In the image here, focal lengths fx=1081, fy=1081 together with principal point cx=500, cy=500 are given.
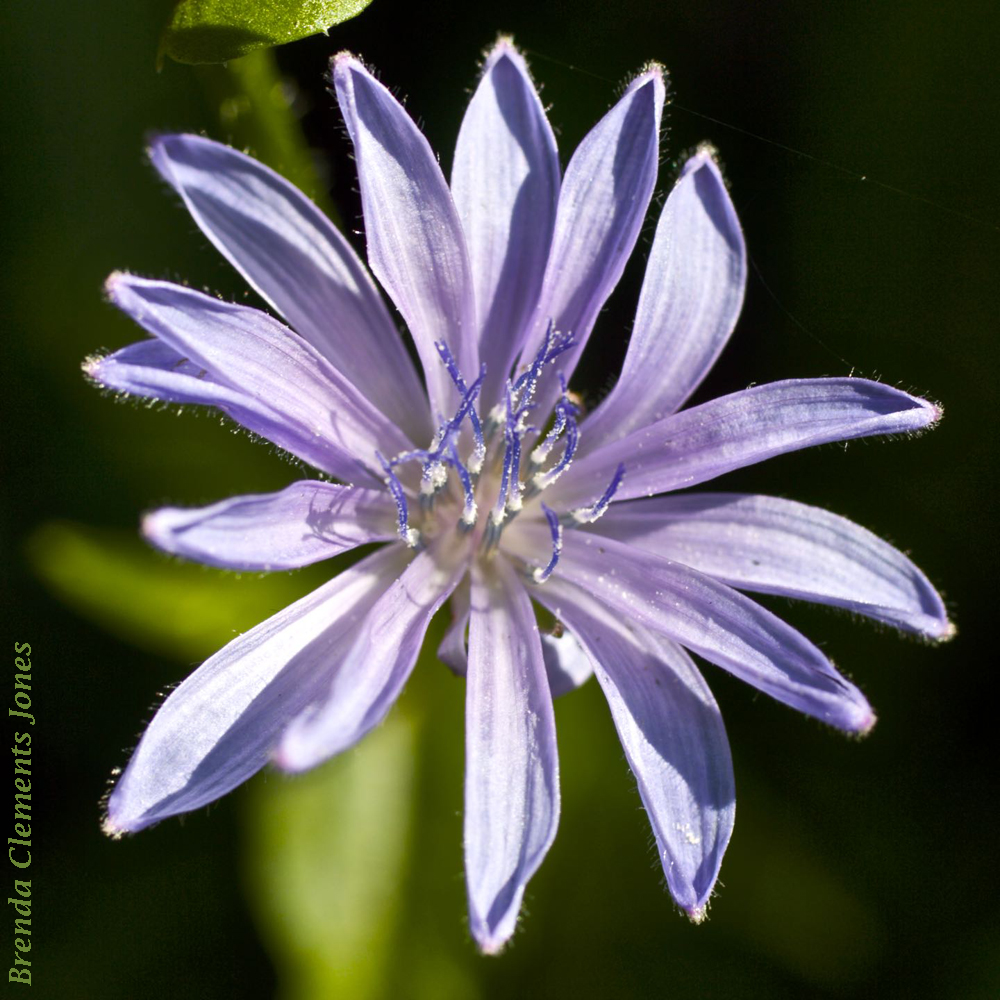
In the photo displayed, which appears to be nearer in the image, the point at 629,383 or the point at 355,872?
the point at 629,383

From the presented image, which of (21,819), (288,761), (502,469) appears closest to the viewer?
(288,761)

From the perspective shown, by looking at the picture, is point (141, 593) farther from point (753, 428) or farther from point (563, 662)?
point (753, 428)

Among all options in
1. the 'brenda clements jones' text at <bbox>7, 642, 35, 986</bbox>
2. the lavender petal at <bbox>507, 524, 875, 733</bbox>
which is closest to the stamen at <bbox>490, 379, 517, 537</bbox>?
the lavender petal at <bbox>507, 524, 875, 733</bbox>

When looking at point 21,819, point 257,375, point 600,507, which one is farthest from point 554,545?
point 21,819

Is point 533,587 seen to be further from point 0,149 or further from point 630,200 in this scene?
point 0,149

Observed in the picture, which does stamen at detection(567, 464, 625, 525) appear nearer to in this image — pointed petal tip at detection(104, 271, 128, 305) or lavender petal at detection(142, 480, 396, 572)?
lavender petal at detection(142, 480, 396, 572)

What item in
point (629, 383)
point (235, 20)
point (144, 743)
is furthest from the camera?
point (629, 383)

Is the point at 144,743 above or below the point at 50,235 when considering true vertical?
below

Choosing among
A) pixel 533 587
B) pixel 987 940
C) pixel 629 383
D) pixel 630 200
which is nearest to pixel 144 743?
pixel 533 587
